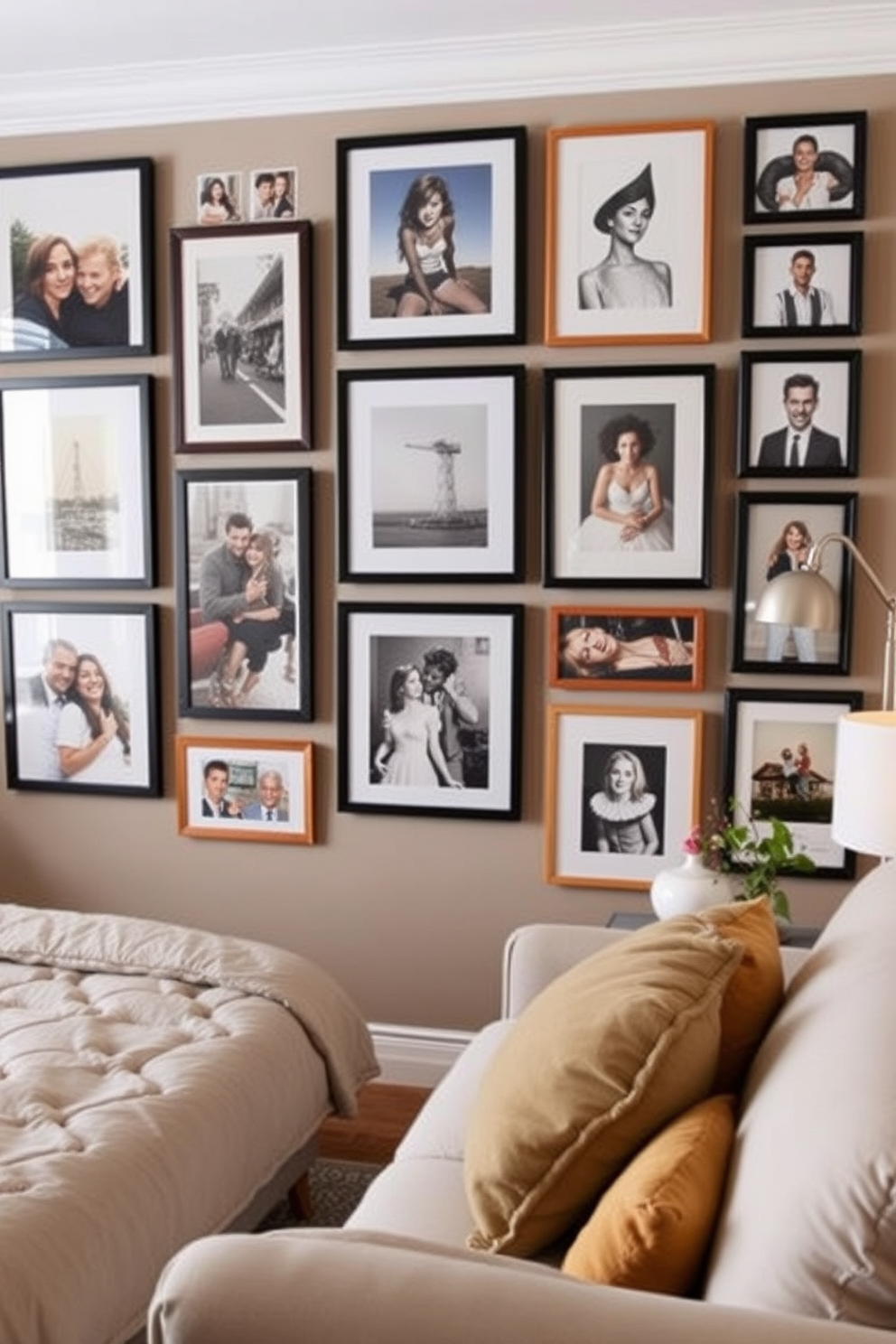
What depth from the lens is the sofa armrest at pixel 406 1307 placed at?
39.5 inches

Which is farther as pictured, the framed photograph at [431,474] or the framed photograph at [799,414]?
the framed photograph at [431,474]

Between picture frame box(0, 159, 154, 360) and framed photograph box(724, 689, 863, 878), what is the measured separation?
193cm

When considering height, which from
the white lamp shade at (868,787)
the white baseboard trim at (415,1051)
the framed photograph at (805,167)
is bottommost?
the white baseboard trim at (415,1051)

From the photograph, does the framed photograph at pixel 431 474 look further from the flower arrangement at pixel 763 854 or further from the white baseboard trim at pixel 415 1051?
the white baseboard trim at pixel 415 1051

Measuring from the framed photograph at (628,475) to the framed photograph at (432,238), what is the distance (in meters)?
0.26

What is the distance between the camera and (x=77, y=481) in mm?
3613

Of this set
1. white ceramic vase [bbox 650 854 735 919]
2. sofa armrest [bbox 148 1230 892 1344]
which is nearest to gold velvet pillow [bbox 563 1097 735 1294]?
sofa armrest [bbox 148 1230 892 1344]

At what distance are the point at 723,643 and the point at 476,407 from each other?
34.8 inches

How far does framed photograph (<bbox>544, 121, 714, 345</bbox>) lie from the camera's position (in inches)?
123

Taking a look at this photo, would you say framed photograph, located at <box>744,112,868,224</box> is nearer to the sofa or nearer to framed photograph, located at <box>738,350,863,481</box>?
framed photograph, located at <box>738,350,863,481</box>

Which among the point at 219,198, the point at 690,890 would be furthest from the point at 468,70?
the point at 690,890

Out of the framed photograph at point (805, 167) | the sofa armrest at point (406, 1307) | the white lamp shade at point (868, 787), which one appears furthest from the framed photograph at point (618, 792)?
the sofa armrest at point (406, 1307)

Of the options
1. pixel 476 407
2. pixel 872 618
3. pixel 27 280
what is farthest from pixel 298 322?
pixel 872 618

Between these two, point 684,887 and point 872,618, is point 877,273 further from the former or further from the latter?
point 684,887
